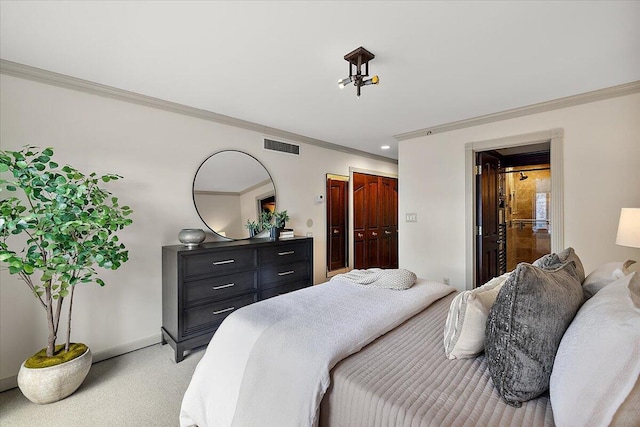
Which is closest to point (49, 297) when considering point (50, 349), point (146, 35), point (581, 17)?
point (50, 349)

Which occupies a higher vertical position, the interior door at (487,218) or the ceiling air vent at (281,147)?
the ceiling air vent at (281,147)

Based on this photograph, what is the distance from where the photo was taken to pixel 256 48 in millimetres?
1948

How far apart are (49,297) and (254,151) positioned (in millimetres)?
2408

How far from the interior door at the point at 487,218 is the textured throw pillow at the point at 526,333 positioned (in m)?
2.72

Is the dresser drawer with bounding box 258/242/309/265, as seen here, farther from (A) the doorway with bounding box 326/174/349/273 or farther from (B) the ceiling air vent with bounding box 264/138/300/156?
(B) the ceiling air vent with bounding box 264/138/300/156

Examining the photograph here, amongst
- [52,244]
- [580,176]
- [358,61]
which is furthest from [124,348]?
[580,176]

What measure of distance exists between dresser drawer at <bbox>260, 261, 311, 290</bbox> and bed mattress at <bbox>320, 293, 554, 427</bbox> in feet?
6.24

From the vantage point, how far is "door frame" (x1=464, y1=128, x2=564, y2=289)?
9.56 feet

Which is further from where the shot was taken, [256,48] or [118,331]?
[118,331]

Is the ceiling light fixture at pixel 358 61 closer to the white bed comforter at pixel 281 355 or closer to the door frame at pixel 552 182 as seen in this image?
the white bed comforter at pixel 281 355

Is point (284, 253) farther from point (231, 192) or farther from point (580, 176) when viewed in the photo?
point (580, 176)

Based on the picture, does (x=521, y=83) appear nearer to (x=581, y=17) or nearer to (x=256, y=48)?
(x=581, y=17)

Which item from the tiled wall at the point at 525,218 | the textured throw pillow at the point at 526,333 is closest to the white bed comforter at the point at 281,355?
the textured throw pillow at the point at 526,333

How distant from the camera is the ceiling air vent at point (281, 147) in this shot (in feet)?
12.3
